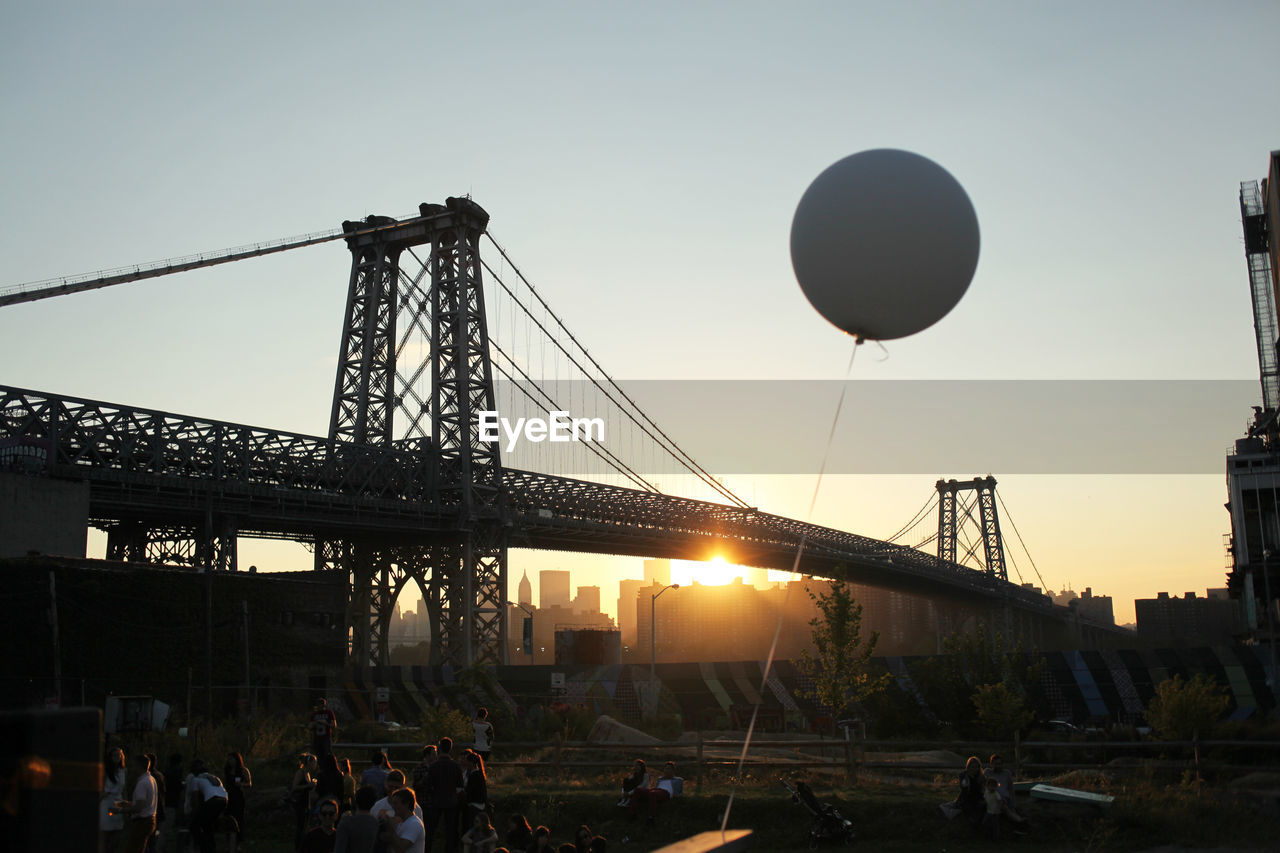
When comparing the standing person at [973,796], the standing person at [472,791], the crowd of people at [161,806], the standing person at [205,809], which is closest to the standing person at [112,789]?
the crowd of people at [161,806]

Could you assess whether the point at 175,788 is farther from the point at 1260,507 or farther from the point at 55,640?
the point at 1260,507

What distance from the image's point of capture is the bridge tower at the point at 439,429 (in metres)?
57.3

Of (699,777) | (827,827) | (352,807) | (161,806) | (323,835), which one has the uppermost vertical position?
(352,807)

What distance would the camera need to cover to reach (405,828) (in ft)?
34.2

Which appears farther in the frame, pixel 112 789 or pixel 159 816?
pixel 159 816

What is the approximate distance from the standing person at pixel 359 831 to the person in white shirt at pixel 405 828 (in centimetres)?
26

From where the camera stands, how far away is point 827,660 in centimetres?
2773

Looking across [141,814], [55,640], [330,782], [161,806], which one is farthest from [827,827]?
[55,640]

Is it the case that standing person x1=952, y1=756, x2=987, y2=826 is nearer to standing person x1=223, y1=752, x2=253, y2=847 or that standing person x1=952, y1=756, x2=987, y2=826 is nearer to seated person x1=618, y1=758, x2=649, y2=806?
seated person x1=618, y1=758, x2=649, y2=806

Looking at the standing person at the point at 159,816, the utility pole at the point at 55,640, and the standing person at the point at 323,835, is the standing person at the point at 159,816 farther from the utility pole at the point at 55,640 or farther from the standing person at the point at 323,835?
the utility pole at the point at 55,640

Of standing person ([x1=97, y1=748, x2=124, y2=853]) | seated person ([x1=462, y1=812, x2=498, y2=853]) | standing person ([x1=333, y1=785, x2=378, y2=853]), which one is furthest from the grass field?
standing person ([x1=333, y1=785, x2=378, y2=853])

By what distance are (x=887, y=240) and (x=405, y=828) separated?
7032 millimetres

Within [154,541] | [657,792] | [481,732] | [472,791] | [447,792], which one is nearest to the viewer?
[447,792]

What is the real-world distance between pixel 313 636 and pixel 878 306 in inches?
1495
